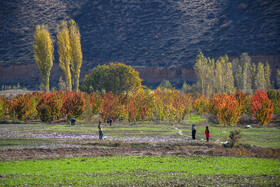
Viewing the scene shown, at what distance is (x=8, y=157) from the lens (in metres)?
20.4

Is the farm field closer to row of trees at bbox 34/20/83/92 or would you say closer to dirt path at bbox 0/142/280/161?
dirt path at bbox 0/142/280/161

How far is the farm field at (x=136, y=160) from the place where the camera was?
1535 cm

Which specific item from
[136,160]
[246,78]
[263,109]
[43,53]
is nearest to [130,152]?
[136,160]

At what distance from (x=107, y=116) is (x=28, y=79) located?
70195 millimetres

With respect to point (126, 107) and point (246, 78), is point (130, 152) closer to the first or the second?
point (126, 107)

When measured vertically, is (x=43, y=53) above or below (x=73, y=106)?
above

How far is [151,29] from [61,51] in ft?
179


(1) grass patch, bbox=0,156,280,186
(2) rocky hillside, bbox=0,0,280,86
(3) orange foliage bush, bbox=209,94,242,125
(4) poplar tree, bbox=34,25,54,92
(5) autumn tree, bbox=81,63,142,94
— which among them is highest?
(2) rocky hillside, bbox=0,0,280,86

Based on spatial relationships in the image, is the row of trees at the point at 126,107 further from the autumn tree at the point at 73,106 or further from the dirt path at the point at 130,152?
the dirt path at the point at 130,152

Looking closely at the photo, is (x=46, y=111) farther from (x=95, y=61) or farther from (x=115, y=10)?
(x=115, y=10)

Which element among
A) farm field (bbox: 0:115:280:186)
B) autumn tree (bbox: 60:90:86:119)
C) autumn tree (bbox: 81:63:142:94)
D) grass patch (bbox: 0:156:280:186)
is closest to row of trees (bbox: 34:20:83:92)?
autumn tree (bbox: 81:63:142:94)

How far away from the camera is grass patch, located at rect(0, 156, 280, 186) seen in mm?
15020

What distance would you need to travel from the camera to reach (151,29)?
114 m

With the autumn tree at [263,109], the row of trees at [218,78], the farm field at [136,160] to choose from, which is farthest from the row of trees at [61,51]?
the autumn tree at [263,109]
